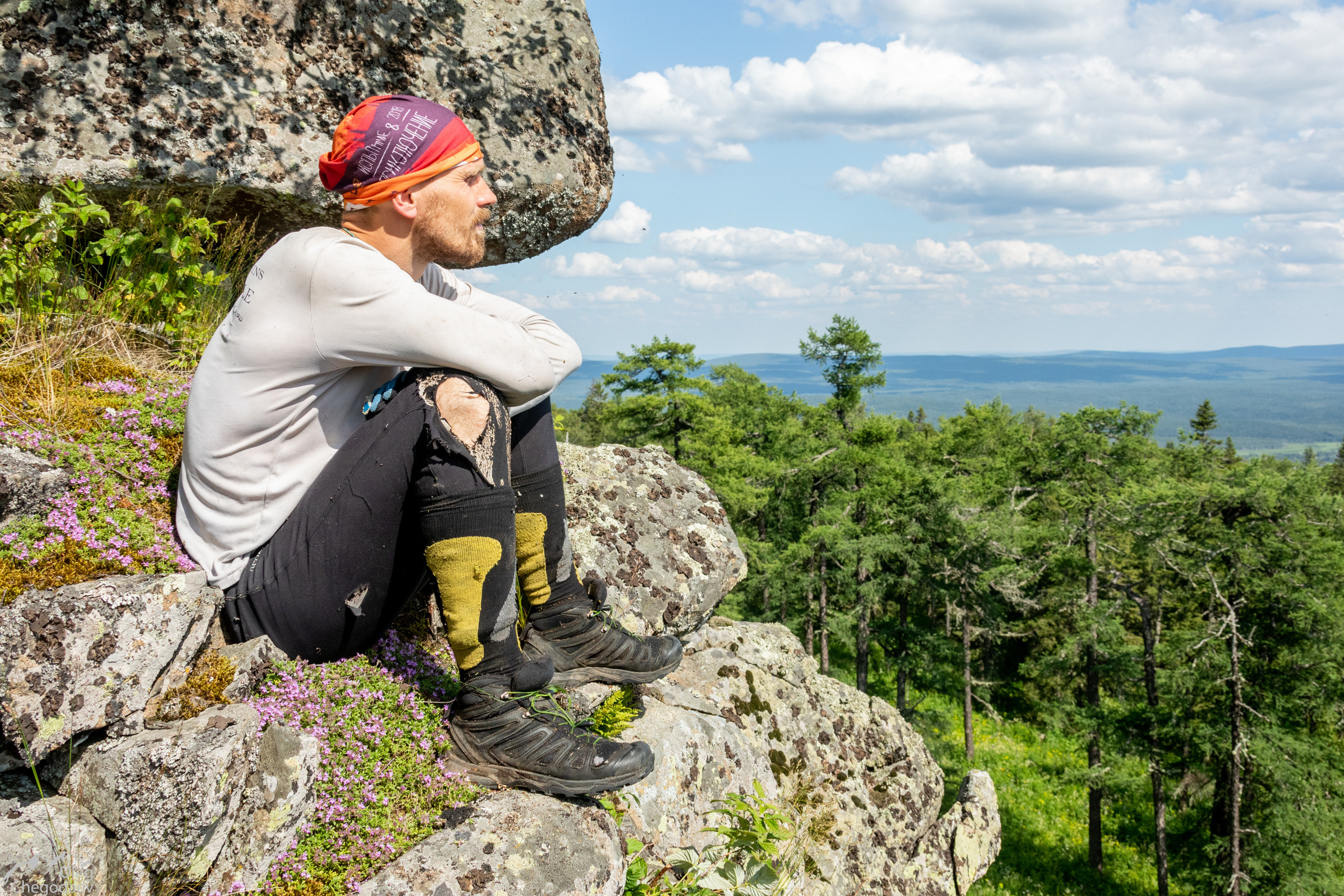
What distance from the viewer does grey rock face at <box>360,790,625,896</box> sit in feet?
7.85

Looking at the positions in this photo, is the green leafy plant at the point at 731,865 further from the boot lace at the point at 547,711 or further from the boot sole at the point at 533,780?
the boot lace at the point at 547,711

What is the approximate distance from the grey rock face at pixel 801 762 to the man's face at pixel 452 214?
2435 millimetres

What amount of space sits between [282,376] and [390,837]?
5.02ft

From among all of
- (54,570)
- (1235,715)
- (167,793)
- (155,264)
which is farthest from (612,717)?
(1235,715)

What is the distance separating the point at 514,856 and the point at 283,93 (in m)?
4.10

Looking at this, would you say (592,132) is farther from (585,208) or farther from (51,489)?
(51,489)

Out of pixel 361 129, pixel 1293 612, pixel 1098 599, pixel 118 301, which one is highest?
pixel 361 129

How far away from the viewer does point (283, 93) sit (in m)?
4.25

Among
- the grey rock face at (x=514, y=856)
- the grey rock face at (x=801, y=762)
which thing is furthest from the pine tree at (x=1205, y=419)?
Result: the grey rock face at (x=514, y=856)

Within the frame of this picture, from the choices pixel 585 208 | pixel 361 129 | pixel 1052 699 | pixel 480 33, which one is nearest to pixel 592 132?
pixel 585 208

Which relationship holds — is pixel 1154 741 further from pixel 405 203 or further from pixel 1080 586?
pixel 405 203

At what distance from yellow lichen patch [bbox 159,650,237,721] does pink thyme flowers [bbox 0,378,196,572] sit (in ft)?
1.26

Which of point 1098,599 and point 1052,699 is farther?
point 1052,699

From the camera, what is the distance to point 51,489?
2623 millimetres
